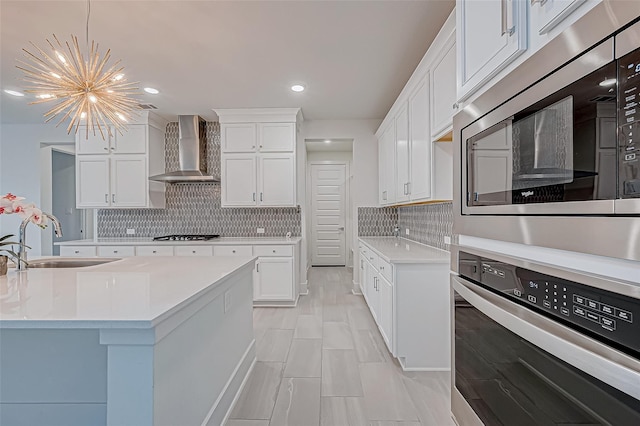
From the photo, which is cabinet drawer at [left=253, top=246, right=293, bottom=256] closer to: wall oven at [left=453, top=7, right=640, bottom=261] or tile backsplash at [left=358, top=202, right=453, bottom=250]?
tile backsplash at [left=358, top=202, right=453, bottom=250]

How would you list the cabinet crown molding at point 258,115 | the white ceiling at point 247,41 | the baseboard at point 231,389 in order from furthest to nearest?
the cabinet crown molding at point 258,115
the white ceiling at point 247,41
the baseboard at point 231,389

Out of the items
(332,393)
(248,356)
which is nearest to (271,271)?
(248,356)

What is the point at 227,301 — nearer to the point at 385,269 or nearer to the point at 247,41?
the point at 385,269

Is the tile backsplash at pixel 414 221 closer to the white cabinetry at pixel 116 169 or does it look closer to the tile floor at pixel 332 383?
the tile floor at pixel 332 383

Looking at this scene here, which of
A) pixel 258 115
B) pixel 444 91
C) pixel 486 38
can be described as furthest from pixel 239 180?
pixel 486 38

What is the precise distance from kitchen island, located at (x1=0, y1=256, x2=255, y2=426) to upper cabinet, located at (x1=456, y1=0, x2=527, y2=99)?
1.33 metres

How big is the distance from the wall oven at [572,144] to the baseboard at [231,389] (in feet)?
5.45

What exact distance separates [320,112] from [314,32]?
78.8 inches

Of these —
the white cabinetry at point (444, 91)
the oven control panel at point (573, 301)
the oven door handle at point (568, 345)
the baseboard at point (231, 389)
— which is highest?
the white cabinetry at point (444, 91)

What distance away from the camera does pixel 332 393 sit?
2.19 metres

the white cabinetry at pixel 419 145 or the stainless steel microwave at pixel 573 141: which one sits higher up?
the white cabinetry at pixel 419 145

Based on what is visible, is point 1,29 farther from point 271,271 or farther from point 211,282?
point 271,271

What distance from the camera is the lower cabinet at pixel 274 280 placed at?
4227 mm

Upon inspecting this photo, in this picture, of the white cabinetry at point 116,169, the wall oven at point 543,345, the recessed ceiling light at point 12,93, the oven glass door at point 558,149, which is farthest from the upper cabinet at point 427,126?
the recessed ceiling light at point 12,93
